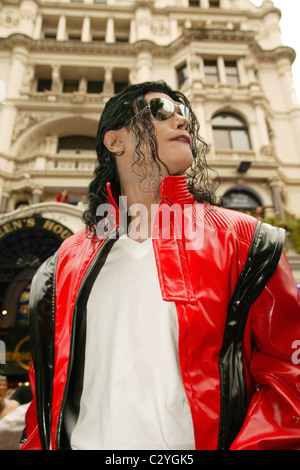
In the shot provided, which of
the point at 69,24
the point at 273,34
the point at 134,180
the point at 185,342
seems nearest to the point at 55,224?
the point at 134,180

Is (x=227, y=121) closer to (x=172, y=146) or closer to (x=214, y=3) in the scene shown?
(x=214, y=3)

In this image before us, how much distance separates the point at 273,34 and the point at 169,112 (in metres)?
21.7

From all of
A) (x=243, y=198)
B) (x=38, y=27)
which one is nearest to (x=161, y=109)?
(x=243, y=198)

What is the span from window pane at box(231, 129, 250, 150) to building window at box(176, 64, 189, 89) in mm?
3943

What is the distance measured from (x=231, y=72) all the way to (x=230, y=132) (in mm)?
4046

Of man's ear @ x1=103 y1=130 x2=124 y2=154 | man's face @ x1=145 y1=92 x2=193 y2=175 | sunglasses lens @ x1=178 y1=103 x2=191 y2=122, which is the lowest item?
man's face @ x1=145 y1=92 x2=193 y2=175

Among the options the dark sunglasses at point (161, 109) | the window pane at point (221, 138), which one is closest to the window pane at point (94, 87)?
the window pane at point (221, 138)

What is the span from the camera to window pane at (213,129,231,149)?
1455 cm

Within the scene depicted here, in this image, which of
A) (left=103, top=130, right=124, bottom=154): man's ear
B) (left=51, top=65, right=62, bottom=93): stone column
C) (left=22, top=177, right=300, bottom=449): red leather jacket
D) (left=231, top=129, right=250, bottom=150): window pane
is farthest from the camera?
(left=51, top=65, right=62, bottom=93): stone column

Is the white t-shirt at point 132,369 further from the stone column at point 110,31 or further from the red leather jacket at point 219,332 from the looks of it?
the stone column at point 110,31

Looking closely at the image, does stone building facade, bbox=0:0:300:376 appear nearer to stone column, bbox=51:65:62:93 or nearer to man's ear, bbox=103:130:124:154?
stone column, bbox=51:65:62:93

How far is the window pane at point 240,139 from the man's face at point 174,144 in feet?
45.6

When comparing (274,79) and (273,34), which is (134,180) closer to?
(274,79)

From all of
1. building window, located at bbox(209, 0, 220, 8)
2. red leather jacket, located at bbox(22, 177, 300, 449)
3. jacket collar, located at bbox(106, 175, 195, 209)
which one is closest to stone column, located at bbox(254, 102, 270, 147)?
building window, located at bbox(209, 0, 220, 8)
